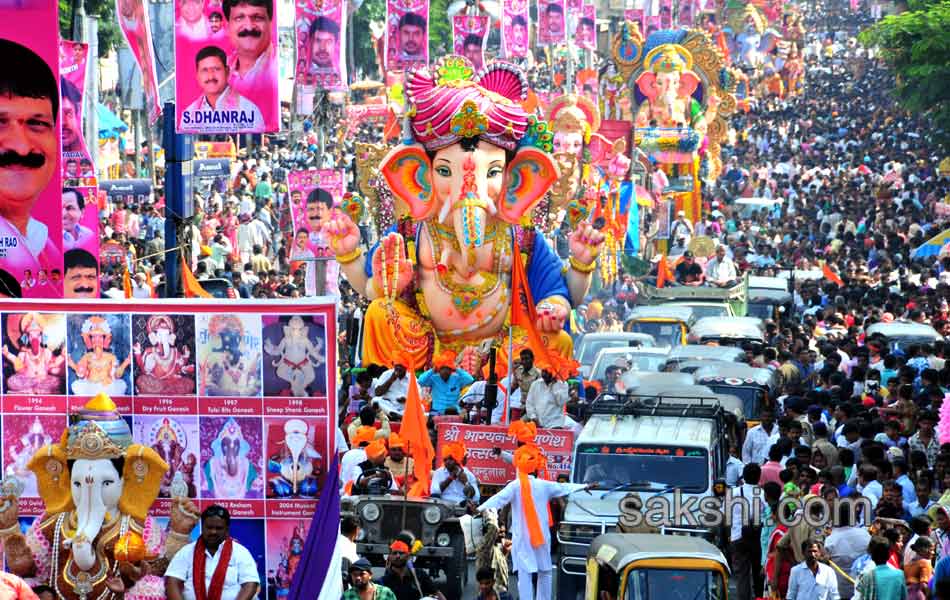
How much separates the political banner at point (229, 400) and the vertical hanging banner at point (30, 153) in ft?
10.0

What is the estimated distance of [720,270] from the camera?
100 ft

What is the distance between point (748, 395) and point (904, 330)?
415 centimetres

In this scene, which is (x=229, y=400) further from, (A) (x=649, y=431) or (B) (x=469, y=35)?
(B) (x=469, y=35)

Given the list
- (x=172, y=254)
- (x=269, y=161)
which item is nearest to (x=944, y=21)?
(x=269, y=161)

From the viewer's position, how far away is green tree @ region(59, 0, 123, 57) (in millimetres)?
45500

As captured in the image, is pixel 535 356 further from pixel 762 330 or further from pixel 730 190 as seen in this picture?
pixel 730 190

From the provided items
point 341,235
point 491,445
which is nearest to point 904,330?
point 341,235

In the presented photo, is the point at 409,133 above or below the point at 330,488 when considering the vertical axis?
above

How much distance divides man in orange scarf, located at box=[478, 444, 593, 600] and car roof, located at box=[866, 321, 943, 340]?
935 cm

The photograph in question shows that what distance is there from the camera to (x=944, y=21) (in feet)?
144

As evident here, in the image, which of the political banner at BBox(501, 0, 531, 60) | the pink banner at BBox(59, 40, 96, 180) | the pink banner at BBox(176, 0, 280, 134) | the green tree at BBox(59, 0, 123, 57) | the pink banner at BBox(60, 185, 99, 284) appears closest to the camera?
the pink banner at BBox(60, 185, 99, 284)

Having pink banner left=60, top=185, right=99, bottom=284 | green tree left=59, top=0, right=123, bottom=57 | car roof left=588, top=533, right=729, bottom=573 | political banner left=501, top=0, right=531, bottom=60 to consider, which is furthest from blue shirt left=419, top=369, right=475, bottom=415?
political banner left=501, top=0, right=531, bottom=60

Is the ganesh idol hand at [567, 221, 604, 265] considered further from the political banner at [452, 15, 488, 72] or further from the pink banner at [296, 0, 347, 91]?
the political banner at [452, 15, 488, 72]

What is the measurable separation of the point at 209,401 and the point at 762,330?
15390mm
